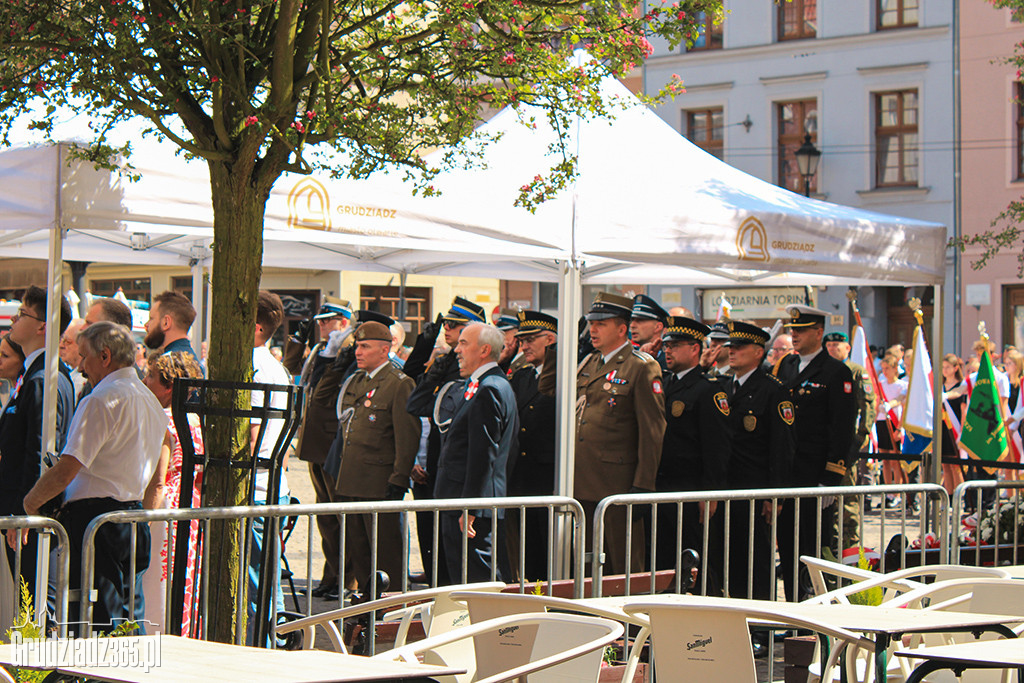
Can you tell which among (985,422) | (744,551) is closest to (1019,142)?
(985,422)

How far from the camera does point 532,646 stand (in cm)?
378

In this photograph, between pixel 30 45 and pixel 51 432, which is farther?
pixel 51 432

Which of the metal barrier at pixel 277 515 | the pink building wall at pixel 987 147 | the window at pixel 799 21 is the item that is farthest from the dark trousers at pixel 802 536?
the window at pixel 799 21

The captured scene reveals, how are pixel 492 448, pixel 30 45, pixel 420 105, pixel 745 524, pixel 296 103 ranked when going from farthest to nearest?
1. pixel 745 524
2. pixel 492 448
3. pixel 420 105
4. pixel 296 103
5. pixel 30 45

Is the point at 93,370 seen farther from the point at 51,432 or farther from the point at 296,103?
the point at 296,103

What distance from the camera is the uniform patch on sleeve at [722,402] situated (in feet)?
25.2

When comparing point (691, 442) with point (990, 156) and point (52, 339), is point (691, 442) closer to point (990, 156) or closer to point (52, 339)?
point (52, 339)

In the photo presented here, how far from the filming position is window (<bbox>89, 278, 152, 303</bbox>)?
33438 mm

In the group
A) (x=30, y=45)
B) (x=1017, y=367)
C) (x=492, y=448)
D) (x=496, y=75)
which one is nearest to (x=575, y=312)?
(x=492, y=448)

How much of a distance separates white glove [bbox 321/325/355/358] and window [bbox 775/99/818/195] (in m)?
21.3

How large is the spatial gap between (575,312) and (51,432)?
3.00m

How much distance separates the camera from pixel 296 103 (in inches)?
185

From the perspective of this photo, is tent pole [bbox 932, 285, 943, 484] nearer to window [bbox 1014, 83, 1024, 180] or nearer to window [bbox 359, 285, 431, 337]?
window [bbox 1014, 83, 1024, 180]

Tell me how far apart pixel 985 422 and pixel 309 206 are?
6827 mm
